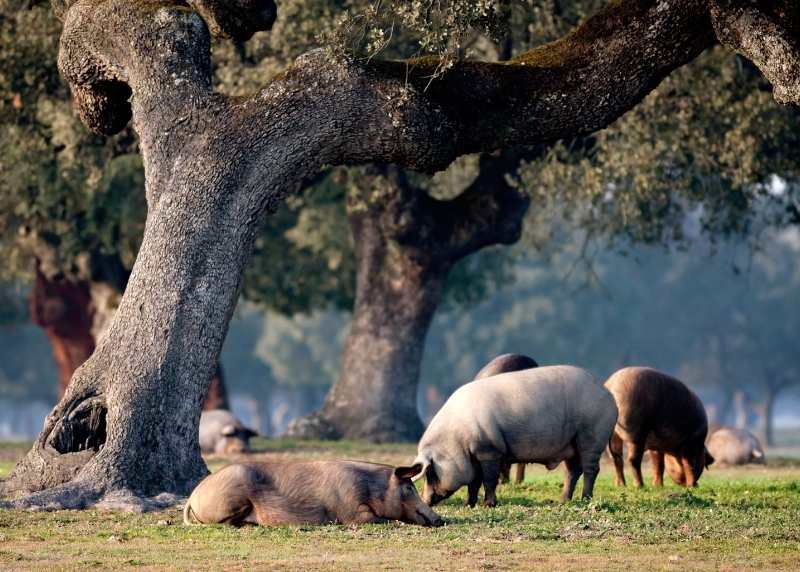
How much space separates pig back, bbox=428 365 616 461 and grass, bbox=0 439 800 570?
2.43ft

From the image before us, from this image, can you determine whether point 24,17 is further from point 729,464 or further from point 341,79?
point 729,464

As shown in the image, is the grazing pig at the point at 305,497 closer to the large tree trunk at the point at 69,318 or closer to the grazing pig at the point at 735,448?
the grazing pig at the point at 735,448

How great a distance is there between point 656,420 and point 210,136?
7.09 m

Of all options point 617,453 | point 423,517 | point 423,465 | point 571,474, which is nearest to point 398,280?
point 617,453

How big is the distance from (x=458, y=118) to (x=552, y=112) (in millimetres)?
1174

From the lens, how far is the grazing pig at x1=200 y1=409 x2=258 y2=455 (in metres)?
27.8

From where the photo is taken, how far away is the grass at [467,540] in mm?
10305

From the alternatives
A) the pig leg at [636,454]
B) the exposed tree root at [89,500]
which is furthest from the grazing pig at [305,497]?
the pig leg at [636,454]

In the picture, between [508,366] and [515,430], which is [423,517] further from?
[508,366]

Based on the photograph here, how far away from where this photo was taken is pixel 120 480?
14.7 m

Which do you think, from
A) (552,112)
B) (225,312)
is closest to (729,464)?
(552,112)

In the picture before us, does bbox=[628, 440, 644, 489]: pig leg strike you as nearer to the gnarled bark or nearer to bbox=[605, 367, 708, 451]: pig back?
bbox=[605, 367, 708, 451]: pig back

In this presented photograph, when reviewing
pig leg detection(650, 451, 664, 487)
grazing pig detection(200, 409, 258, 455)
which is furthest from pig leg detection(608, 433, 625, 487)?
grazing pig detection(200, 409, 258, 455)

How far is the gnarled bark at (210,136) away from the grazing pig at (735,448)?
12.7 m
